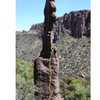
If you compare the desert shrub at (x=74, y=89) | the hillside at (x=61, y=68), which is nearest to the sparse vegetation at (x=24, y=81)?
the hillside at (x=61, y=68)

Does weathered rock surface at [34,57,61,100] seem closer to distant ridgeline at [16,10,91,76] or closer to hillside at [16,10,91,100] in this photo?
hillside at [16,10,91,100]

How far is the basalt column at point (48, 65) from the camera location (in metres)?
3.16

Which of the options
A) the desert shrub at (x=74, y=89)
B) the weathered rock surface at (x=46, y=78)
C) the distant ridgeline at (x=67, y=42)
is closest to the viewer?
the weathered rock surface at (x=46, y=78)

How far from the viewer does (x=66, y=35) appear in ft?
14.8

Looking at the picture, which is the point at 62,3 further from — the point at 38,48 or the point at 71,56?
the point at 71,56

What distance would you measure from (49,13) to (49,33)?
Answer: 170 mm

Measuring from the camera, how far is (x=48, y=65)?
3.16 m

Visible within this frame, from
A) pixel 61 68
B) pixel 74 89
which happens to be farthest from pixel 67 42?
pixel 74 89

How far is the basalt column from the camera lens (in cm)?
316

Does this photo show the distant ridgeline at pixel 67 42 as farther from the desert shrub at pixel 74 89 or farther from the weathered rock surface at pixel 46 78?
the weathered rock surface at pixel 46 78

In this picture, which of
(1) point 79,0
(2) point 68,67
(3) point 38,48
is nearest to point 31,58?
(3) point 38,48

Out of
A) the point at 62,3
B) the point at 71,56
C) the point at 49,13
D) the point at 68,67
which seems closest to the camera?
the point at 49,13

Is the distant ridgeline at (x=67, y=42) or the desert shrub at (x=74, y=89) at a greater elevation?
the distant ridgeline at (x=67, y=42)
